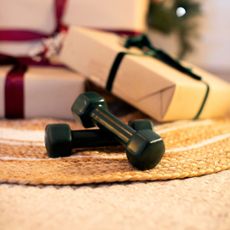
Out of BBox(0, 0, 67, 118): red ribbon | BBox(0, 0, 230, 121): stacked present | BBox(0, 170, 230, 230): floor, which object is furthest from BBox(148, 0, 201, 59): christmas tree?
BBox(0, 170, 230, 230): floor

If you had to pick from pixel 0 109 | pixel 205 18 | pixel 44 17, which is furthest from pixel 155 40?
pixel 0 109

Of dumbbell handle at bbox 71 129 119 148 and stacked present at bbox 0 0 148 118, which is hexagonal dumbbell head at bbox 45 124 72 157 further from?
stacked present at bbox 0 0 148 118

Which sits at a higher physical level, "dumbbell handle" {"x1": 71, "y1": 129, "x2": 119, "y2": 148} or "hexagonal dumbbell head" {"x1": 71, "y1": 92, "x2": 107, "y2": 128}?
"hexagonal dumbbell head" {"x1": 71, "y1": 92, "x2": 107, "y2": 128}

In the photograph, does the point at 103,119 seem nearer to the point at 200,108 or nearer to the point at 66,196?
the point at 66,196

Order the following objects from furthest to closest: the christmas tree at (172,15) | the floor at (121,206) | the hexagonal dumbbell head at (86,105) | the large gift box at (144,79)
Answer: the christmas tree at (172,15), the large gift box at (144,79), the hexagonal dumbbell head at (86,105), the floor at (121,206)

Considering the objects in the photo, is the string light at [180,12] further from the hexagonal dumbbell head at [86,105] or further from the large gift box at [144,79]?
the hexagonal dumbbell head at [86,105]

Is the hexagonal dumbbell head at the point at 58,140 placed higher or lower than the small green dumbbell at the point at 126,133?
lower

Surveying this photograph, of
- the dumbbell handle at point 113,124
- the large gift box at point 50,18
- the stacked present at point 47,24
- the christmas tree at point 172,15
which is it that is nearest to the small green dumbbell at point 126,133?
the dumbbell handle at point 113,124
